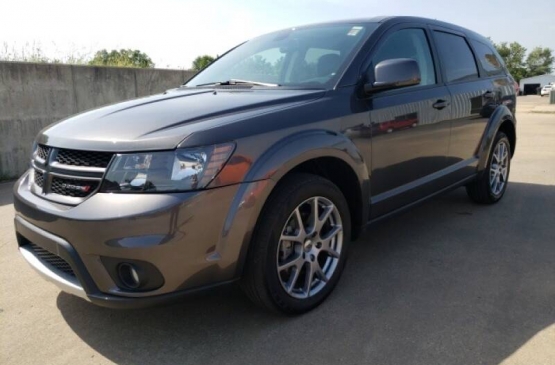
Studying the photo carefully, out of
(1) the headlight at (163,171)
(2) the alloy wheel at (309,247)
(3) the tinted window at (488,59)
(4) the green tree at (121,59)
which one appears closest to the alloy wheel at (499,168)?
(3) the tinted window at (488,59)

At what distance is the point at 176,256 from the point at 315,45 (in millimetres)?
2003

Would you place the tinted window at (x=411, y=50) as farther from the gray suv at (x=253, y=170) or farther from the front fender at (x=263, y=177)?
the front fender at (x=263, y=177)

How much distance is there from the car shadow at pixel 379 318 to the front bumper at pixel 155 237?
19 cm

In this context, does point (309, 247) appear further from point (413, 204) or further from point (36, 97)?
point (36, 97)

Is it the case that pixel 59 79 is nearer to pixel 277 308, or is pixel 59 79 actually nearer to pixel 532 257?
pixel 277 308

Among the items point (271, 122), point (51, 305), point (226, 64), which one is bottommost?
point (51, 305)

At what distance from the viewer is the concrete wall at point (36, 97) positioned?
6.84m

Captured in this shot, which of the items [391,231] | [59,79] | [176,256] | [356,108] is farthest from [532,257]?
[59,79]

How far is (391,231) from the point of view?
161 inches

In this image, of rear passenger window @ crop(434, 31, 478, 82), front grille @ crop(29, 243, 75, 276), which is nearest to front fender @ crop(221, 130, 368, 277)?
front grille @ crop(29, 243, 75, 276)

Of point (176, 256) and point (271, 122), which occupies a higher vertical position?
point (271, 122)

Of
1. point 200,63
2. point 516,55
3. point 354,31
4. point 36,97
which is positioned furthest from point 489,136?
point 516,55

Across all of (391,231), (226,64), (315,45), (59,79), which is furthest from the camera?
(59,79)

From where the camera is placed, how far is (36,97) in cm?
711
